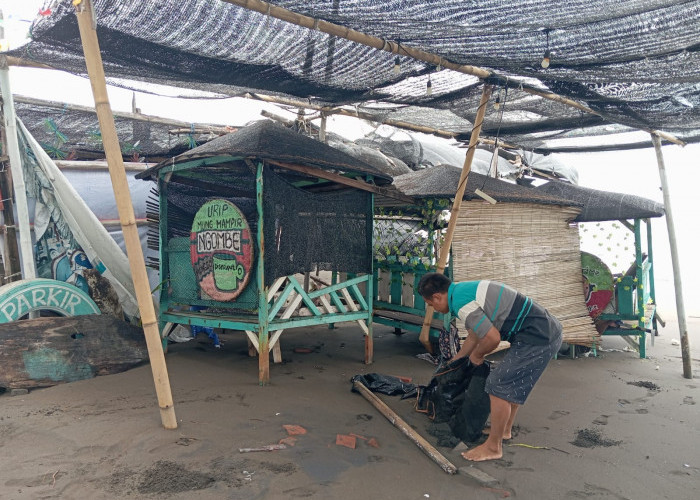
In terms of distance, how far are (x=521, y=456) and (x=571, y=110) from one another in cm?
413

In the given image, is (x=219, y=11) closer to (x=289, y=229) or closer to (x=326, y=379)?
(x=289, y=229)

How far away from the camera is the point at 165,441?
3547 millimetres

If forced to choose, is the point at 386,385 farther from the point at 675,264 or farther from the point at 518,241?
the point at 675,264

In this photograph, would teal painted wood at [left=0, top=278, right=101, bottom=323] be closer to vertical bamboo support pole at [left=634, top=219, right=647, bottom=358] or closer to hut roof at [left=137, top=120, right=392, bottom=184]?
hut roof at [left=137, top=120, right=392, bottom=184]

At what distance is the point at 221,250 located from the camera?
5.29 metres

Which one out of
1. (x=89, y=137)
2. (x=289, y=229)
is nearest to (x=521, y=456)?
(x=289, y=229)

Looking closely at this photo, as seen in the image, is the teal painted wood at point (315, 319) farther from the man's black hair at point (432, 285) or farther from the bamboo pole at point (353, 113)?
the bamboo pole at point (353, 113)

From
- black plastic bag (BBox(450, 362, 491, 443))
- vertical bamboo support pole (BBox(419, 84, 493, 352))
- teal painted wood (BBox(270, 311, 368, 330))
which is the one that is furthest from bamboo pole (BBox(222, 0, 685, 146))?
teal painted wood (BBox(270, 311, 368, 330))

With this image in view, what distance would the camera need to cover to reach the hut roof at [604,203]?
742cm

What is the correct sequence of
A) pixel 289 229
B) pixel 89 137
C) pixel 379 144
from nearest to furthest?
1. pixel 289 229
2. pixel 89 137
3. pixel 379 144

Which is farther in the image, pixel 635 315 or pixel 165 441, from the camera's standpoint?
pixel 635 315

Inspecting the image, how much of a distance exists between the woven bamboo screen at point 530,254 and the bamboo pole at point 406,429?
203 cm

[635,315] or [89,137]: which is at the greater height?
[89,137]

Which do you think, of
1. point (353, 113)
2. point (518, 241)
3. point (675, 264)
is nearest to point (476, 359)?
point (518, 241)
